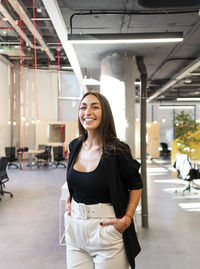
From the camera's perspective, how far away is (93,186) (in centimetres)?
136

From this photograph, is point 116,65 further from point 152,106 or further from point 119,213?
point 152,106

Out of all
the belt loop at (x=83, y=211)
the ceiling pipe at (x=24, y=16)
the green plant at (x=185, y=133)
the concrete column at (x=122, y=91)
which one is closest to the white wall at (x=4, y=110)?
the ceiling pipe at (x=24, y=16)

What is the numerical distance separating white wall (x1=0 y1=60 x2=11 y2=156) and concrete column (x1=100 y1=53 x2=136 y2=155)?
383 inches

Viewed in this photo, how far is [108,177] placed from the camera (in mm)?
1348

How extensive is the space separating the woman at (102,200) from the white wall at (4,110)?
12920 mm

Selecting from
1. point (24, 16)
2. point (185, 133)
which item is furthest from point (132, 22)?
point (185, 133)

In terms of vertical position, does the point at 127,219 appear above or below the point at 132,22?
below

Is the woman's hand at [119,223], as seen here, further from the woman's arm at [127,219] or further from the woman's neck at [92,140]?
the woman's neck at [92,140]

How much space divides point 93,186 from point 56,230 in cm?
342

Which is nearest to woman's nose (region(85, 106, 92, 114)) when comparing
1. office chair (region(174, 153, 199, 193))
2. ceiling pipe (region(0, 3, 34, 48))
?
office chair (region(174, 153, 199, 193))

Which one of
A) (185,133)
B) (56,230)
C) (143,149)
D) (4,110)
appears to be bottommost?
(56,230)

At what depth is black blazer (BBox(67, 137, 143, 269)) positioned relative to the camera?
1348mm

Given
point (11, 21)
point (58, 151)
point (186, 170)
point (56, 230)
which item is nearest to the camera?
point (56, 230)

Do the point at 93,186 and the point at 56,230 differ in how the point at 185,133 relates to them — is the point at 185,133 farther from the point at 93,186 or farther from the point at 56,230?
the point at 93,186
